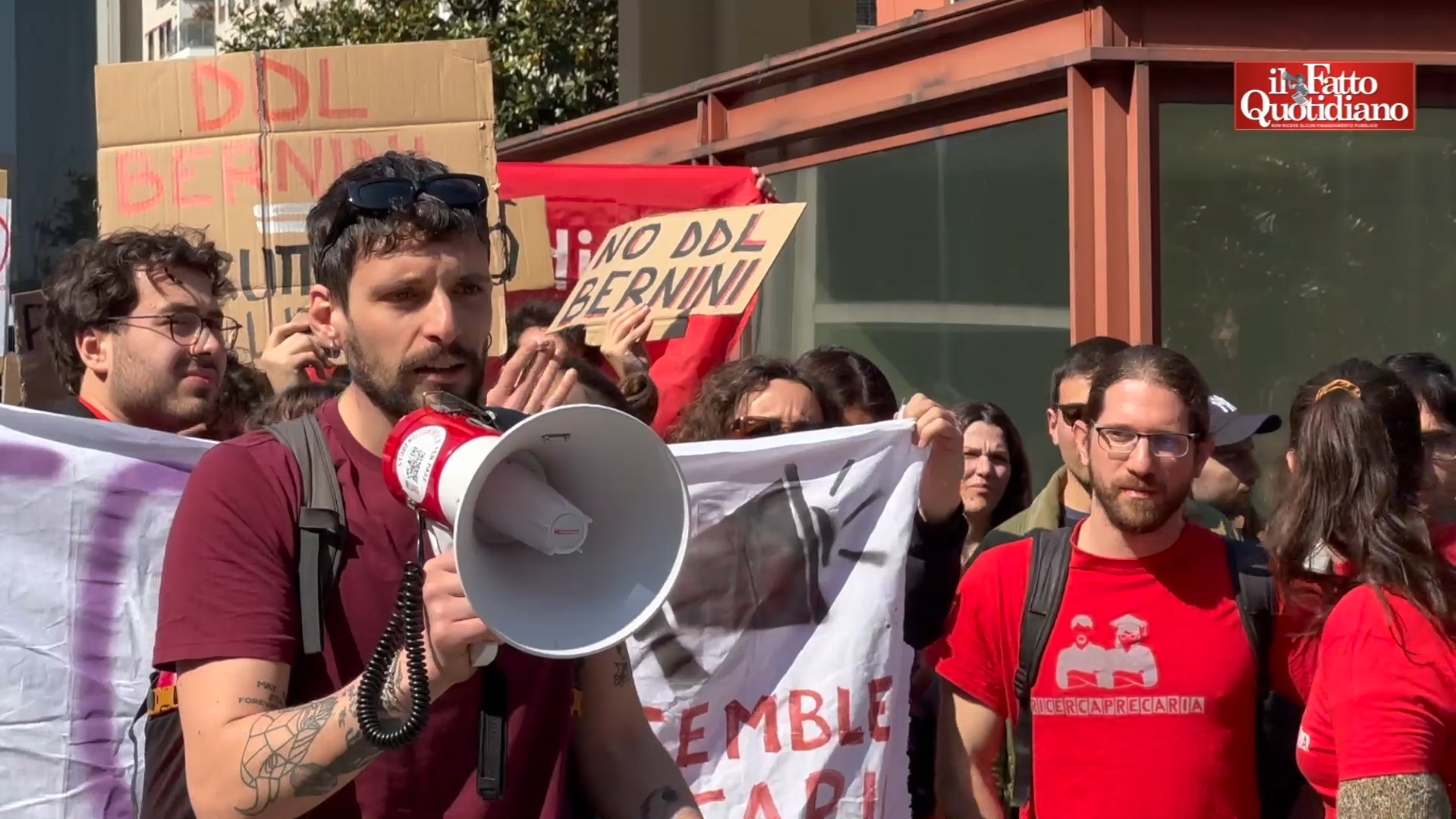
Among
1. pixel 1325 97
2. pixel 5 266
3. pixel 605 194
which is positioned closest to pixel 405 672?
pixel 5 266

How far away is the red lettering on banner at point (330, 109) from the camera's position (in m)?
5.14

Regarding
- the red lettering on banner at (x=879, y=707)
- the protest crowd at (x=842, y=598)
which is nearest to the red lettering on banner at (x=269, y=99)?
the protest crowd at (x=842, y=598)

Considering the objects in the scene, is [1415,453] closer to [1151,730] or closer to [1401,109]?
[1151,730]

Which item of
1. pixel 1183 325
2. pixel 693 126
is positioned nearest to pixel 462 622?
pixel 1183 325

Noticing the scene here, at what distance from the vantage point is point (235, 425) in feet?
14.6

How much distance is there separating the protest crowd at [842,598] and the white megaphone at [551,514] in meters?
0.06

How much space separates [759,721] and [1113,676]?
0.72 m

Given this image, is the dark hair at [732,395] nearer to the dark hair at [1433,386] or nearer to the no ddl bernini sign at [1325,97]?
the dark hair at [1433,386]

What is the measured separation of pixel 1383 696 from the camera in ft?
10.1

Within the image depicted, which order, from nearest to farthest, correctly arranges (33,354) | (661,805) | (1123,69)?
(661,805) → (33,354) → (1123,69)

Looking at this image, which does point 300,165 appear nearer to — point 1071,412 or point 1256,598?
point 1071,412

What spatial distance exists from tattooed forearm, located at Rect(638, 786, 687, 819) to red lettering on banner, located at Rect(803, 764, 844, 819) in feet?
4.43

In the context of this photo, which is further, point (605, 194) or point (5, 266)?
point (605, 194)

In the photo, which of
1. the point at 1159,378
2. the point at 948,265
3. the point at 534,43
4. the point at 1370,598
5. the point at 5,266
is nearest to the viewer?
the point at 1370,598
